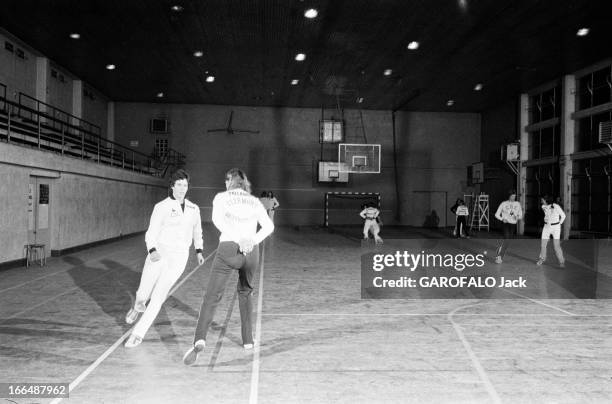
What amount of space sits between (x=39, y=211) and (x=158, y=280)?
1012cm

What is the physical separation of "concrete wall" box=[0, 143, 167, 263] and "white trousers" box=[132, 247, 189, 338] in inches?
286

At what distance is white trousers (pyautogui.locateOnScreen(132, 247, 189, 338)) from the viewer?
223 inches

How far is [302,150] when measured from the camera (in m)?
33.1

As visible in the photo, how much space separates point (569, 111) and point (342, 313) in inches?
827

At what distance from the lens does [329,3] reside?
15836 millimetres

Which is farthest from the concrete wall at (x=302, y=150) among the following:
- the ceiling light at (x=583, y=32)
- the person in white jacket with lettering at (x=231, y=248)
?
the person in white jacket with lettering at (x=231, y=248)

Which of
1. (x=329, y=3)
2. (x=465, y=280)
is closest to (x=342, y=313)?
(x=465, y=280)

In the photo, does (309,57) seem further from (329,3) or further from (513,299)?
(513,299)

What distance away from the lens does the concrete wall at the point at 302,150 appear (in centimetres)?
3241

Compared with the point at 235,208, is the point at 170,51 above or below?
above

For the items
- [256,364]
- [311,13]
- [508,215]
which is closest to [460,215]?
[508,215]

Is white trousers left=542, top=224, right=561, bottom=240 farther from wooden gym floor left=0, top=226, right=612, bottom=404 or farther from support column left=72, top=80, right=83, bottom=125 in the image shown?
support column left=72, top=80, right=83, bottom=125

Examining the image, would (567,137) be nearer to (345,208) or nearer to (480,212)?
(480,212)

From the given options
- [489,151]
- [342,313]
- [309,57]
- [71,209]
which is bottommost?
[342,313]
